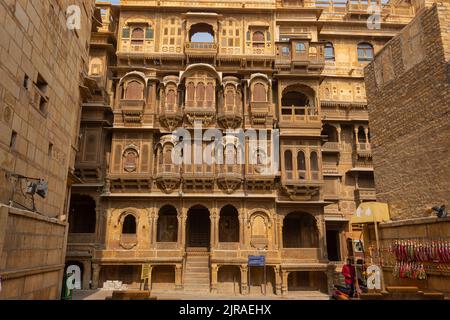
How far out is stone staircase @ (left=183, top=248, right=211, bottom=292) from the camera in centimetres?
2214

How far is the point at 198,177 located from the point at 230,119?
4824 millimetres

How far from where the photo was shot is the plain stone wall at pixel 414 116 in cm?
1272

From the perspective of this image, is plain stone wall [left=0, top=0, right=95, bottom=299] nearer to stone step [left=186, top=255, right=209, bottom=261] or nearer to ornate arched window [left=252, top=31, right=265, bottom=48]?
stone step [left=186, top=255, right=209, bottom=261]

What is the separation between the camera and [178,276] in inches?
870

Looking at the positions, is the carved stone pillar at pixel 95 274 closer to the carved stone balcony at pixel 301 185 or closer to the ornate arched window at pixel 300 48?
the carved stone balcony at pixel 301 185

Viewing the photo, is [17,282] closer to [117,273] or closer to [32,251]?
[32,251]

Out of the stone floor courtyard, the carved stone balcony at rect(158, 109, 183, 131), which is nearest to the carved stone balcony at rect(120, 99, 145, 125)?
the carved stone balcony at rect(158, 109, 183, 131)

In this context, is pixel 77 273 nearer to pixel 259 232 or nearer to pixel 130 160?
pixel 130 160

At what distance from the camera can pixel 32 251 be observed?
1052 cm

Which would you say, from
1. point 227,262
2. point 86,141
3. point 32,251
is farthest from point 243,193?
point 32,251

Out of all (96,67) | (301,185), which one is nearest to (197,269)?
(301,185)

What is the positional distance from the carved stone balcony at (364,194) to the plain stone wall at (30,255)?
22.5 metres

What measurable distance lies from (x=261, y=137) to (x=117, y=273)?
13.7 metres

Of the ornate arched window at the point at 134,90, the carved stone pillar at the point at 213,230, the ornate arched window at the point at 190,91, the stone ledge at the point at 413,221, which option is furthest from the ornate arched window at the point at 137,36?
the stone ledge at the point at 413,221
